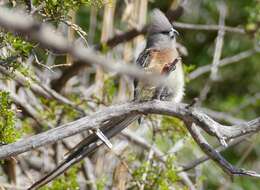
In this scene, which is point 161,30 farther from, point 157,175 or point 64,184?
point 64,184

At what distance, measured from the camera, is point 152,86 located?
2104 millimetres

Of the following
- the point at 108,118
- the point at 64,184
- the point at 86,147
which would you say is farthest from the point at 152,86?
the point at 64,184

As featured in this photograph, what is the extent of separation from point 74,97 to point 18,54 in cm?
162

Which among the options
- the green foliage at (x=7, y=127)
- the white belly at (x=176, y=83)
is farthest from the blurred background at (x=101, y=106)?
the white belly at (x=176, y=83)

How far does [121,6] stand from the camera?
4250mm

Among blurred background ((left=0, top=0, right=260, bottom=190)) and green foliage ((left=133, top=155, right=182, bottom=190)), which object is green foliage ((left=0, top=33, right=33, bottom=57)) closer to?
blurred background ((left=0, top=0, right=260, bottom=190))

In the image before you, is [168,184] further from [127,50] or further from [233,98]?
[233,98]

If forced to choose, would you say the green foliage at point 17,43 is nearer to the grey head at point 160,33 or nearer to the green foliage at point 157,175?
the grey head at point 160,33

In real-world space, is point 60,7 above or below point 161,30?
above

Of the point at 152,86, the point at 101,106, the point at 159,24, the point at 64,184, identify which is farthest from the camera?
the point at 101,106

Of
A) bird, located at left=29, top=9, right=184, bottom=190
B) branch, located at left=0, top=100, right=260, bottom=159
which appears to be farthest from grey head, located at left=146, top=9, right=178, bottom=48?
branch, located at left=0, top=100, right=260, bottom=159

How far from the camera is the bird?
2.35 meters

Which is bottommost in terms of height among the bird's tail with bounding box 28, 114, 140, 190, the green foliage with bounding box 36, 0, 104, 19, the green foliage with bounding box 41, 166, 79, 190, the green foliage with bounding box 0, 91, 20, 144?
the green foliage with bounding box 41, 166, 79, 190

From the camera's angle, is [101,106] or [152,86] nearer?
[152,86]
